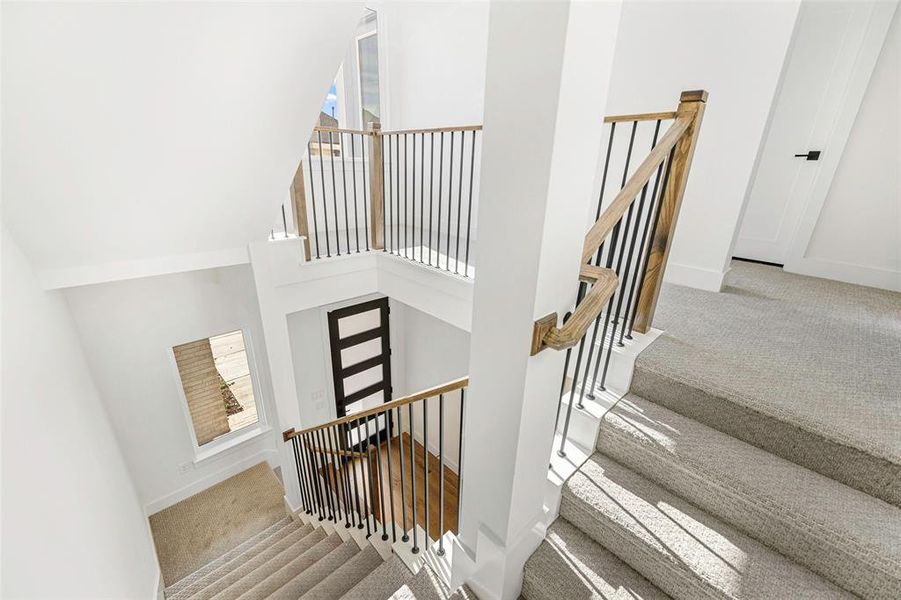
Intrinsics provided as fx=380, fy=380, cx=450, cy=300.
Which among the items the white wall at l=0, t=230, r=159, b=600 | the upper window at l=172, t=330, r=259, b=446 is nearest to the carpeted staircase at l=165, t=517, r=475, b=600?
the white wall at l=0, t=230, r=159, b=600

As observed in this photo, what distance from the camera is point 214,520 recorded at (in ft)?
12.8

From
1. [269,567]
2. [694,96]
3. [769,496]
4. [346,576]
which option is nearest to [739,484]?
[769,496]

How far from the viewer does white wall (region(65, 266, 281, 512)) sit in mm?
3355

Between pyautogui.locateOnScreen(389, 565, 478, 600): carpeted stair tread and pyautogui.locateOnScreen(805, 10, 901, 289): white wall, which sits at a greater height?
pyautogui.locateOnScreen(805, 10, 901, 289): white wall

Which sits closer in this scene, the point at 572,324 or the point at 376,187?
the point at 572,324

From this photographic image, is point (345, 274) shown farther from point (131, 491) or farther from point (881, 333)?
point (881, 333)

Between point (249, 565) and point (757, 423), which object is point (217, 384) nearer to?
point (249, 565)

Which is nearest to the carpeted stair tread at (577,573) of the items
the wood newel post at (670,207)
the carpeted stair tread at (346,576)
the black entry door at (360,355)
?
the wood newel post at (670,207)

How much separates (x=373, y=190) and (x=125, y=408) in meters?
3.10

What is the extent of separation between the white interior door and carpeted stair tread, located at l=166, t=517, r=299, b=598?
4.95 m

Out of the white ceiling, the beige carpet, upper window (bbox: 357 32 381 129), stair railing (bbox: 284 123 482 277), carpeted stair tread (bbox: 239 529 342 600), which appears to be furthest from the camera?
upper window (bbox: 357 32 381 129)

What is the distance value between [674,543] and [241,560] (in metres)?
3.39

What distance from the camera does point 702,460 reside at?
1352 millimetres

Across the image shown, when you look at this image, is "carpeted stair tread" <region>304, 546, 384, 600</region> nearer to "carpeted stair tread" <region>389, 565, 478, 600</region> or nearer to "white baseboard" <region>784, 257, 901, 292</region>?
"carpeted stair tread" <region>389, 565, 478, 600</region>
